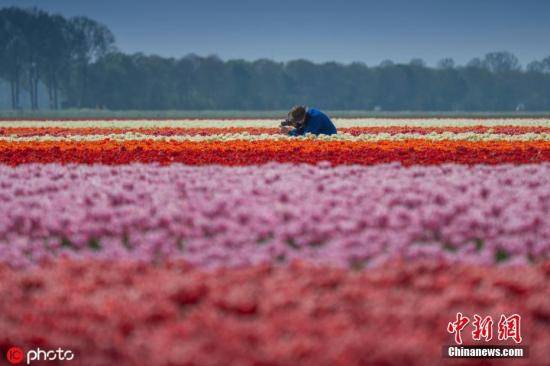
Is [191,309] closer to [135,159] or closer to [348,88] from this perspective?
[135,159]

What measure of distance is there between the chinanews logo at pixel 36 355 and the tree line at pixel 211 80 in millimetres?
82194

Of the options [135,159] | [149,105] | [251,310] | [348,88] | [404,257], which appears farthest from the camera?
[348,88]

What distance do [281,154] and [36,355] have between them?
8.59m

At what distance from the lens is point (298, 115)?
17.9 m

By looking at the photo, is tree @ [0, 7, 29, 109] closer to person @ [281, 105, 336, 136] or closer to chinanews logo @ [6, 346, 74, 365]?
person @ [281, 105, 336, 136]

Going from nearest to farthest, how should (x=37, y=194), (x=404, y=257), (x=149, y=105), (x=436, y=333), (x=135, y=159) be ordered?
(x=436, y=333) < (x=404, y=257) < (x=37, y=194) < (x=135, y=159) < (x=149, y=105)

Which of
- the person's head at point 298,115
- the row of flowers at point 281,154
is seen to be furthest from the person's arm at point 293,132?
the row of flowers at point 281,154

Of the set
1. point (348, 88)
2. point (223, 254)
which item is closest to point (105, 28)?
point (348, 88)

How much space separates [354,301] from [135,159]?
26.3ft

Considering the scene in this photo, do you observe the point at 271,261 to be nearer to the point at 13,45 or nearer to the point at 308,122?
the point at 308,122

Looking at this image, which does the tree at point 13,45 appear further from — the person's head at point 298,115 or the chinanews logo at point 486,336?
the chinanews logo at point 486,336

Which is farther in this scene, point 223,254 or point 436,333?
point 223,254

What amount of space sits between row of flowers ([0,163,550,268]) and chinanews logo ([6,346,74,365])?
5.65ft

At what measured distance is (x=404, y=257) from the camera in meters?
5.94
